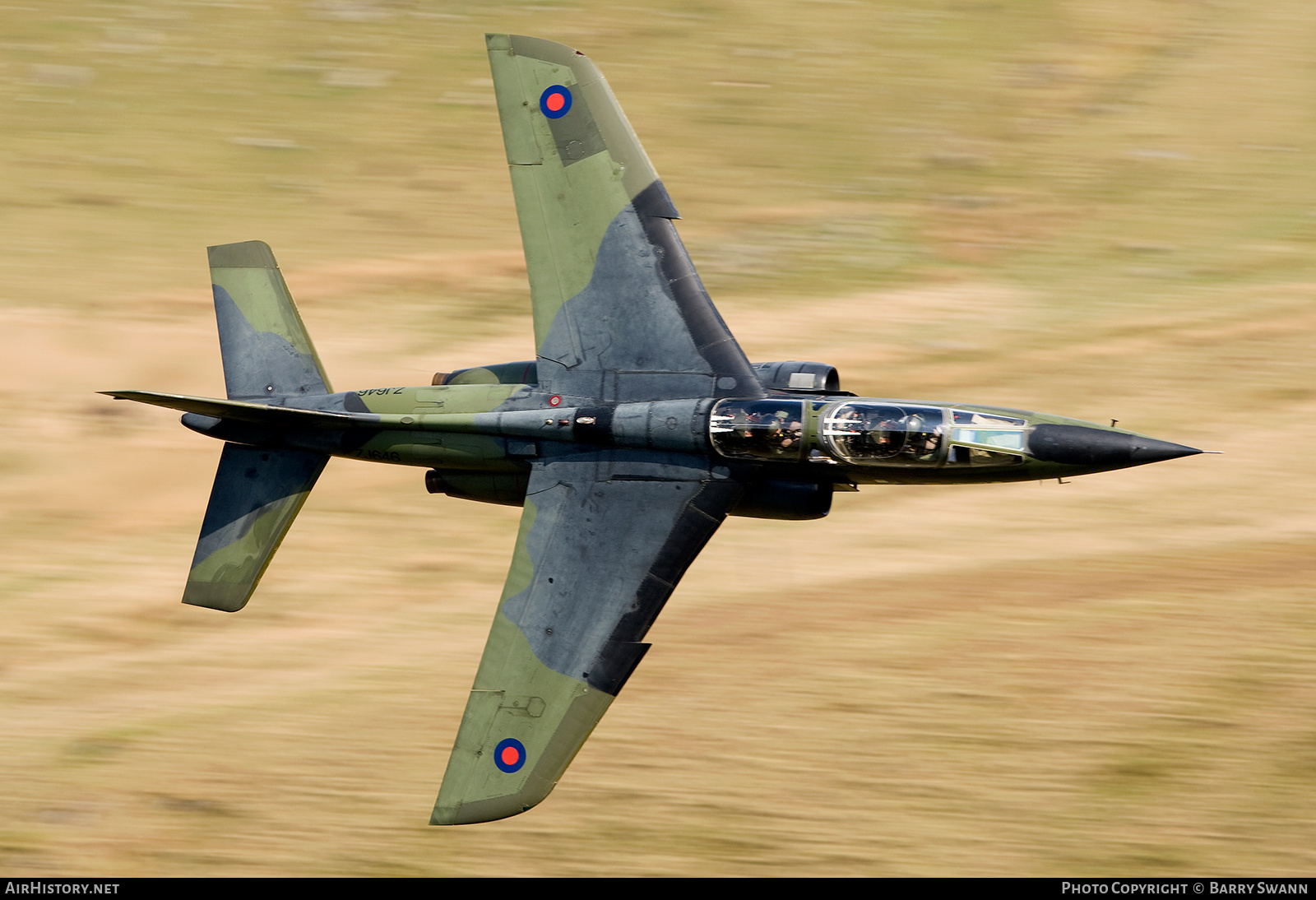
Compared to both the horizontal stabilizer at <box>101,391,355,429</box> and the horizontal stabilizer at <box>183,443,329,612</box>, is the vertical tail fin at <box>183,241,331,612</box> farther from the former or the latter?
the horizontal stabilizer at <box>101,391,355,429</box>

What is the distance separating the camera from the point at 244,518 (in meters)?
18.1

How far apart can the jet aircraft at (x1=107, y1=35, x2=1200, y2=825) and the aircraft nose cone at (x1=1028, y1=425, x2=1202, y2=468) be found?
0.03m

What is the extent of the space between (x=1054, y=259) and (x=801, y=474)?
1106 cm

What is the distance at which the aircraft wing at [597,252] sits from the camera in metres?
17.2

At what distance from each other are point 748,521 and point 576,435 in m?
5.31

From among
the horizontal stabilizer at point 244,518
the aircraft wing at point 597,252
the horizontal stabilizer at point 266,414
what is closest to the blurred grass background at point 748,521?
the horizontal stabilizer at point 244,518

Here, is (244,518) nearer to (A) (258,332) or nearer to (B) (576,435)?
(A) (258,332)

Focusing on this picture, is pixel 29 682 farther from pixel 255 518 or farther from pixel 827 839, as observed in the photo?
pixel 827 839

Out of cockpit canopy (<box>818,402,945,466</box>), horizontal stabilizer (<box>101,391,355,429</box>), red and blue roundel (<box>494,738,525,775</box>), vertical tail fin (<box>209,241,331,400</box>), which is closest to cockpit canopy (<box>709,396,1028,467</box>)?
cockpit canopy (<box>818,402,945,466</box>)

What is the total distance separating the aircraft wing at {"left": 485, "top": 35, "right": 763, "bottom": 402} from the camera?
56.4 ft

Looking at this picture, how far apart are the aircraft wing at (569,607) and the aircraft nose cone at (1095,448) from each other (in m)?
4.05

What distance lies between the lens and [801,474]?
1648 cm

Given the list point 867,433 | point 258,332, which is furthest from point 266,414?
point 867,433

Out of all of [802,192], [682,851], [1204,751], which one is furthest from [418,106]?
[1204,751]
